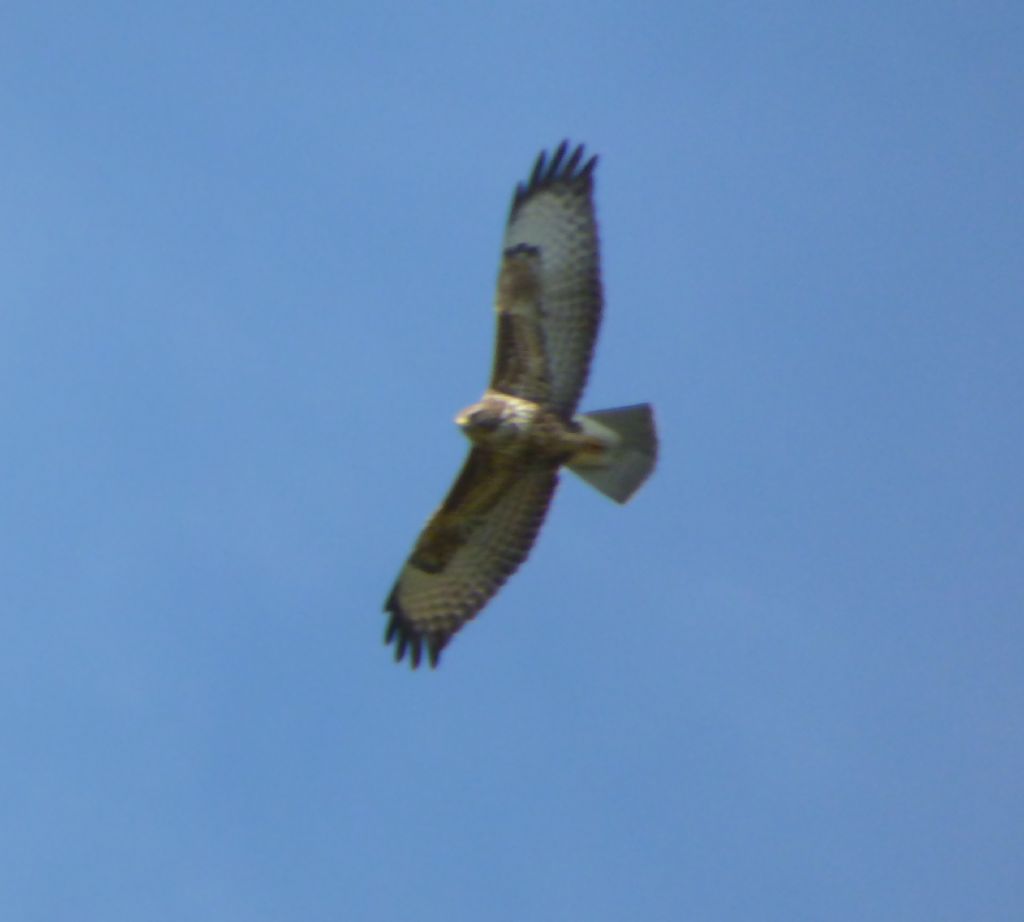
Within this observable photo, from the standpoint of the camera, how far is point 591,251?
537 inches

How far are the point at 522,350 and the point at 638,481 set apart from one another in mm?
910

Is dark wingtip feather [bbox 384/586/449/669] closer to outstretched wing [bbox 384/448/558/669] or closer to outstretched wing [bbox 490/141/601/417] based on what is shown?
outstretched wing [bbox 384/448/558/669]

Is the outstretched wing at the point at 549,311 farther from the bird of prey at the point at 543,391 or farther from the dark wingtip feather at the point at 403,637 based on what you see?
the dark wingtip feather at the point at 403,637

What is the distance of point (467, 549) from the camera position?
14172 mm

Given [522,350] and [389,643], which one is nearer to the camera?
[522,350]

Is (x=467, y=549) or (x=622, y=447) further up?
(x=622, y=447)

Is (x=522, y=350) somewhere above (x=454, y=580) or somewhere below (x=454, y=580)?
above

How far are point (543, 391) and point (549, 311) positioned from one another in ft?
1.37

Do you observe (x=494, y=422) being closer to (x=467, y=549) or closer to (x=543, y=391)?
(x=543, y=391)

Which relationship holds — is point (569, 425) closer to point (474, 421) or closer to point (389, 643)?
point (474, 421)

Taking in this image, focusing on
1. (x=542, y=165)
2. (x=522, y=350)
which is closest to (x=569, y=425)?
(x=522, y=350)

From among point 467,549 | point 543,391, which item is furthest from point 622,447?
point 467,549

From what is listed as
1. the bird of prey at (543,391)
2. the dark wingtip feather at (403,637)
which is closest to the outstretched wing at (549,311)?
the bird of prey at (543,391)

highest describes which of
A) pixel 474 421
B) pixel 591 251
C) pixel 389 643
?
pixel 591 251
